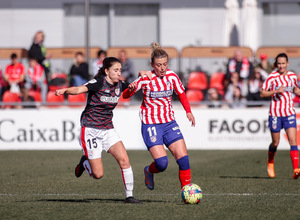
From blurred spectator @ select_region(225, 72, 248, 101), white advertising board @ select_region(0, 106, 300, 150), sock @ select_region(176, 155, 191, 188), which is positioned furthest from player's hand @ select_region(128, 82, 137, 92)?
blurred spectator @ select_region(225, 72, 248, 101)

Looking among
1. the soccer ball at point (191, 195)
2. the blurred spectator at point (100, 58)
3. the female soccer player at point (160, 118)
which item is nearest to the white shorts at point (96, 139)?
the female soccer player at point (160, 118)

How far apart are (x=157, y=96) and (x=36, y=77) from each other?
995 cm

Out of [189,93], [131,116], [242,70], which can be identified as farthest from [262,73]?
[131,116]

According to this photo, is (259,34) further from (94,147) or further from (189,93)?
(94,147)

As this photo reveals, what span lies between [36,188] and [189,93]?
28.8 ft

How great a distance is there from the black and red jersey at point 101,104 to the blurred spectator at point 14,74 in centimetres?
998

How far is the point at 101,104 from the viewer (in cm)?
816

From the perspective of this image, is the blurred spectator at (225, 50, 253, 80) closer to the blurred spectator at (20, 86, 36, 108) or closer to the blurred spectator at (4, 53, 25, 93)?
the blurred spectator at (20, 86, 36, 108)

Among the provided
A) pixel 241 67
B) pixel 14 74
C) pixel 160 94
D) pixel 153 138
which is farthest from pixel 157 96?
pixel 14 74

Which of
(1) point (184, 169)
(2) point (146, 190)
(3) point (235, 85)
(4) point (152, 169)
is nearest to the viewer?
(1) point (184, 169)

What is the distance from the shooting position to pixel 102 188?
393 inches

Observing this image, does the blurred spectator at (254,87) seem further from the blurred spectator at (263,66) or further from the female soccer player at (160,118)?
the female soccer player at (160,118)

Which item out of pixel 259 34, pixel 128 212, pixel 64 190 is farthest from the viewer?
pixel 259 34

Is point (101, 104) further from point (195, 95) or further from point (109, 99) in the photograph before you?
point (195, 95)
